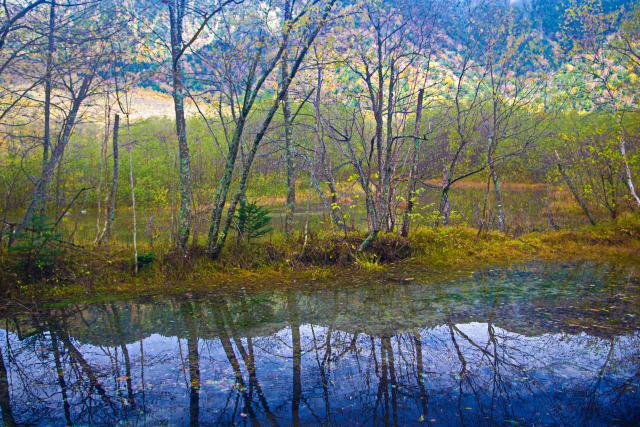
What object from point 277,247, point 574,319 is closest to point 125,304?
point 277,247

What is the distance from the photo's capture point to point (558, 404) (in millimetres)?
3529

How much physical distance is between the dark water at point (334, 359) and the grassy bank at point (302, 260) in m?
0.82

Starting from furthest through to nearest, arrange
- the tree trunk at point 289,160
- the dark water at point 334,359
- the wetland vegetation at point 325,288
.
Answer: the tree trunk at point 289,160
the wetland vegetation at point 325,288
the dark water at point 334,359

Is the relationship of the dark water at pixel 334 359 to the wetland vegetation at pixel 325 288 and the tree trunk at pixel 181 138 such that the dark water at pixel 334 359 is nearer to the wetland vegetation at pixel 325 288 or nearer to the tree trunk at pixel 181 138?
the wetland vegetation at pixel 325 288

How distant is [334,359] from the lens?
15.0 ft

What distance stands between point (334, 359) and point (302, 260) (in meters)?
4.30

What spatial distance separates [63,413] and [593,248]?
11.0m

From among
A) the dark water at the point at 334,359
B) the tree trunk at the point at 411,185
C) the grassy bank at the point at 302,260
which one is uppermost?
the tree trunk at the point at 411,185

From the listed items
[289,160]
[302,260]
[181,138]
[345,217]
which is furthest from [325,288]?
[181,138]

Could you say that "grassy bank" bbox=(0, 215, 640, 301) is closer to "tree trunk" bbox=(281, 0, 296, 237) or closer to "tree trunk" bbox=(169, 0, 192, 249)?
"tree trunk" bbox=(169, 0, 192, 249)

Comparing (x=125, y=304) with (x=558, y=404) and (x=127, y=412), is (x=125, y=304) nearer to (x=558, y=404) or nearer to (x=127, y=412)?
(x=127, y=412)

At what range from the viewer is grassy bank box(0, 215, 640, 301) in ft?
23.9

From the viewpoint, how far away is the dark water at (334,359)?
3.52 m

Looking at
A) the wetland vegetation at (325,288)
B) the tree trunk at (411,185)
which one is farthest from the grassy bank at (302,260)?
the tree trunk at (411,185)
